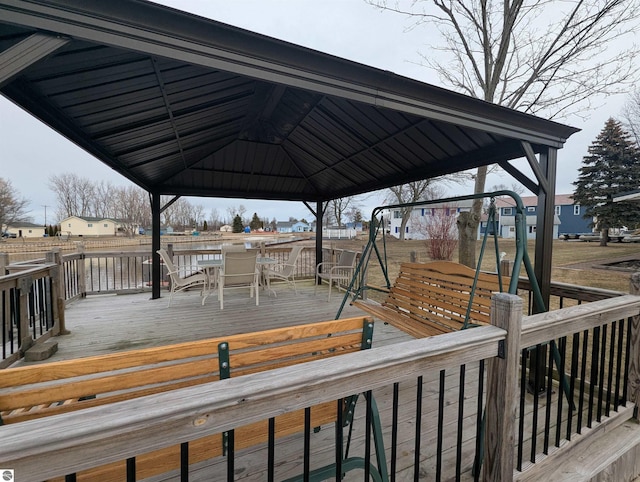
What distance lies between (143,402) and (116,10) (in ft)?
5.49

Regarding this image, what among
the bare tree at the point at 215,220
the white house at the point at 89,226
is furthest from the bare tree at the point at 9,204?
the bare tree at the point at 215,220

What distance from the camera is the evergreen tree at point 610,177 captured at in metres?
16.6

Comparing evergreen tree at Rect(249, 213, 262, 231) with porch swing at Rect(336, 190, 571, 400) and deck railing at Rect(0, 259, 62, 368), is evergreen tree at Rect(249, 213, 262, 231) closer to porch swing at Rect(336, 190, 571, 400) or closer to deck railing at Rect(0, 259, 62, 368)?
deck railing at Rect(0, 259, 62, 368)

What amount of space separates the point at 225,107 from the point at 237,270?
2.48 metres

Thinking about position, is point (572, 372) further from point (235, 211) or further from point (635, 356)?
point (235, 211)

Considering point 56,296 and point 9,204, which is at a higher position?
point 9,204

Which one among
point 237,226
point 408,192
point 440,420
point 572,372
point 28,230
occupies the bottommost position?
point 28,230

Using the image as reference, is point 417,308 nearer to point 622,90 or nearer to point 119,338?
point 119,338

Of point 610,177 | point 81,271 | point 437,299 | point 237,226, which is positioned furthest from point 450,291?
point 237,226

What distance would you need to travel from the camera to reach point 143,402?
0.75 meters

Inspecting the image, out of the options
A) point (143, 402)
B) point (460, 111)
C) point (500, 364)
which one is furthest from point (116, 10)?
point (500, 364)

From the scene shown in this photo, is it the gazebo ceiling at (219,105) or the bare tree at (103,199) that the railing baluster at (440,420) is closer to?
the gazebo ceiling at (219,105)

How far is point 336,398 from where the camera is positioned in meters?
0.97

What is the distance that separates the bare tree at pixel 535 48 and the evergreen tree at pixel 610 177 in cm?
1346
